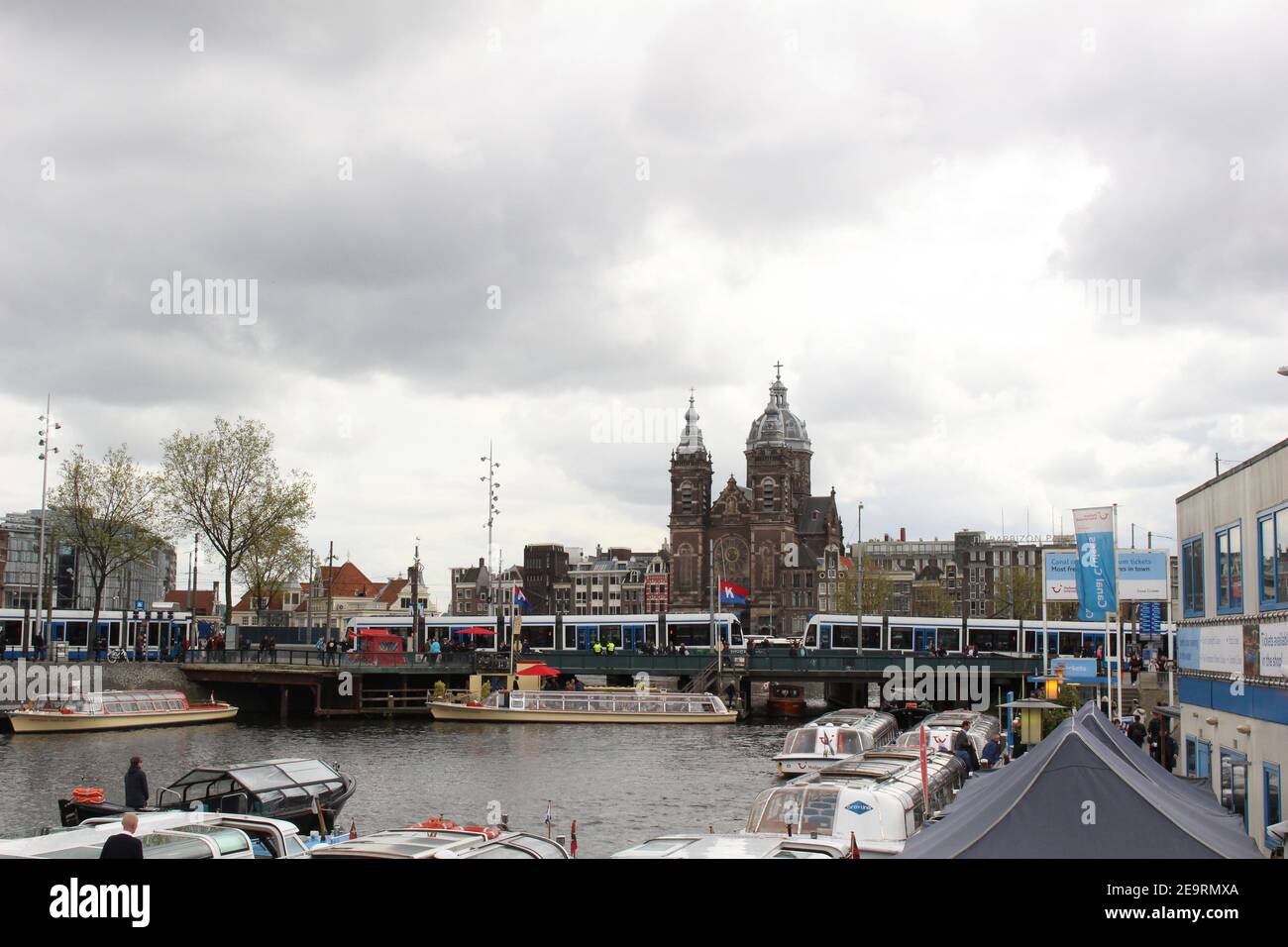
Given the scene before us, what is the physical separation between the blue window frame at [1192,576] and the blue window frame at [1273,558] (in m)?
5.37

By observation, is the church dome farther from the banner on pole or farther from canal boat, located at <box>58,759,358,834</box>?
canal boat, located at <box>58,759,358,834</box>

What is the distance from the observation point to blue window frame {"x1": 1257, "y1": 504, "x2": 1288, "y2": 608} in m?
23.1

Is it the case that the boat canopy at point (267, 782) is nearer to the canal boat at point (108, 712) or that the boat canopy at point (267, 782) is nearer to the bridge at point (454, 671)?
the canal boat at point (108, 712)

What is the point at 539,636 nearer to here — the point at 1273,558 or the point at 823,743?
the point at 823,743

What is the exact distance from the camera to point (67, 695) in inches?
2452

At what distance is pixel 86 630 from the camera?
286 feet

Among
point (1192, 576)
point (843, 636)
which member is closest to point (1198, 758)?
point (1192, 576)

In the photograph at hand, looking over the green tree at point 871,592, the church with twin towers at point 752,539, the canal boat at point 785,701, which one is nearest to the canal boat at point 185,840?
the canal boat at point 785,701

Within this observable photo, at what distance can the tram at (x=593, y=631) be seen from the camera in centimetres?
9006

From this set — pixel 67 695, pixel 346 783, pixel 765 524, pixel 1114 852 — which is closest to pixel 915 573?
pixel 765 524

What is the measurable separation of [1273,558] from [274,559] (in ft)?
245

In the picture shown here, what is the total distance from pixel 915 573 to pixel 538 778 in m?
149

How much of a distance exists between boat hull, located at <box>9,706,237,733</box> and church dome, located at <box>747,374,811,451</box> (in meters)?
117
